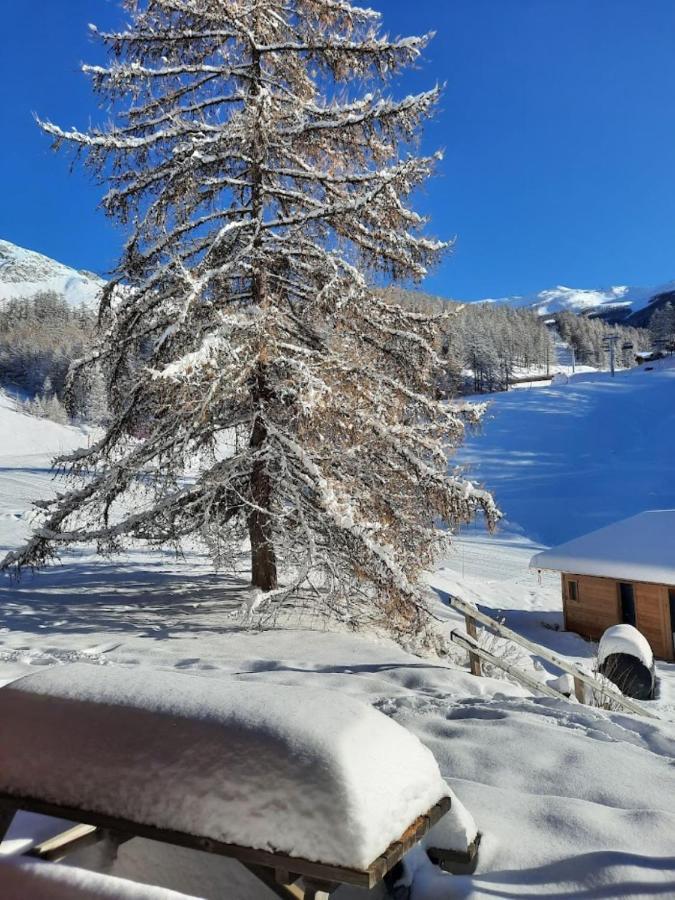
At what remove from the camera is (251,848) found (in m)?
2.09

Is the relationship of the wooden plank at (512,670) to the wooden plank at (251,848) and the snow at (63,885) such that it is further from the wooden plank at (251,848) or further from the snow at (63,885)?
the snow at (63,885)

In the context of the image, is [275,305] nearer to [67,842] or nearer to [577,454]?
[67,842]

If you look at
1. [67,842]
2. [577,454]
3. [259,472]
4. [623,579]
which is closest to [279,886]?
[67,842]

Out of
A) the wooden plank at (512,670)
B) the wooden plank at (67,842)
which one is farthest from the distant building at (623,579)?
the wooden plank at (67,842)

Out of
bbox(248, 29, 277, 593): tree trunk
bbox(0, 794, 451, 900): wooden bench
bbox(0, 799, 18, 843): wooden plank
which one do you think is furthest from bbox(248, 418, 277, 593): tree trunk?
bbox(0, 794, 451, 900): wooden bench

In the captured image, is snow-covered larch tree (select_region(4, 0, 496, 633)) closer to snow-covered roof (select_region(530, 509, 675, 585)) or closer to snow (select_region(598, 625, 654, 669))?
snow (select_region(598, 625, 654, 669))

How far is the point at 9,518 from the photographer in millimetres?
20578

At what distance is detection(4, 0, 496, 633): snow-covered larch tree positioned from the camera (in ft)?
29.3

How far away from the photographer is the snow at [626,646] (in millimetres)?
11023

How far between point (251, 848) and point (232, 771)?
237mm

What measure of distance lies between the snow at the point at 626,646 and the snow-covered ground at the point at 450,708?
882 millimetres

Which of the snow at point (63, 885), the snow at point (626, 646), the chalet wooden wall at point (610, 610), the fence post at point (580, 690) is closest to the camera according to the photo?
the snow at point (63, 885)

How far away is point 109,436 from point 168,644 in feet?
11.9

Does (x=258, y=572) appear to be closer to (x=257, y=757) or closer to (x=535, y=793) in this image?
(x=535, y=793)
